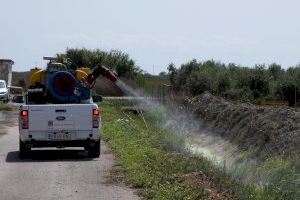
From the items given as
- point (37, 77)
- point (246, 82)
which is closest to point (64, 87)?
point (37, 77)

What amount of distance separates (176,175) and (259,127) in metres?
9.24

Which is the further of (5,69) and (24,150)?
(5,69)

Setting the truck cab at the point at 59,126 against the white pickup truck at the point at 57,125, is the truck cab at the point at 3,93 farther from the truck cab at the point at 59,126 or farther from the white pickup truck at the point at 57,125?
the white pickup truck at the point at 57,125

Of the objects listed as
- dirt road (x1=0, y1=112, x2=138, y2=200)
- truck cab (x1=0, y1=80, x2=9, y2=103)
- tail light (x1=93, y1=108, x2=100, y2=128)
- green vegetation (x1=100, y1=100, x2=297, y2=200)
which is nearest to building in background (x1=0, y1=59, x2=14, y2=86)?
truck cab (x1=0, y1=80, x2=9, y2=103)

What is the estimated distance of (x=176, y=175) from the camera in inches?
504

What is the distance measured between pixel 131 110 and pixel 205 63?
2286 cm

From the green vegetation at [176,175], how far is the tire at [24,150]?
2.28m

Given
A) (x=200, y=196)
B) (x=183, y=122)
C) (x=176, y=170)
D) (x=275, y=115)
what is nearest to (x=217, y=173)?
(x=176, y=170)

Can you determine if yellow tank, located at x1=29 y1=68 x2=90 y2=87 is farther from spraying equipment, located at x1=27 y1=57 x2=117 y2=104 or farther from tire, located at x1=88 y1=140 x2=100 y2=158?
tire, located at x1=88 y1=140 x2=100 y2=158

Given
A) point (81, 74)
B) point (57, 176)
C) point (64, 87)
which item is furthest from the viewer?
point (81, 74)

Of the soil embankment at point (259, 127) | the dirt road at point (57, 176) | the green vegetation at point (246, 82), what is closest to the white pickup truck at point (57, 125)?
the dirt road at point (57, 176)

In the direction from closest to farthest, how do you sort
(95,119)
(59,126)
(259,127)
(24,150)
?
(59,126) → (95,119) → (24,150) → (259,127)

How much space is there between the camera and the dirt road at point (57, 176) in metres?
11.7

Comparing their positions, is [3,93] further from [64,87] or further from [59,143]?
[59,143]
